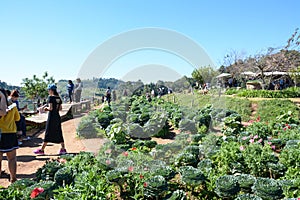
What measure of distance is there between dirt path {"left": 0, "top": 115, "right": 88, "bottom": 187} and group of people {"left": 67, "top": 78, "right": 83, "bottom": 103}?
3.86m

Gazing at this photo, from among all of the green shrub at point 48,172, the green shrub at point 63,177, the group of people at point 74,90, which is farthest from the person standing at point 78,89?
the green shrub at point 63,177

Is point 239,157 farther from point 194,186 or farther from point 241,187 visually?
point 194,186

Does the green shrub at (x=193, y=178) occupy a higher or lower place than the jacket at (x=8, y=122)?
lower

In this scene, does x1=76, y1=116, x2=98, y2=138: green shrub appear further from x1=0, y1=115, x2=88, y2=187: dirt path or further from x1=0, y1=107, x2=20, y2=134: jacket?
x1=0, y1=107, x2=20, y2=134: jacket

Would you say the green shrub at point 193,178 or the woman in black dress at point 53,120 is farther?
the woman in black dress at point 53,120

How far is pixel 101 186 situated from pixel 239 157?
250cm

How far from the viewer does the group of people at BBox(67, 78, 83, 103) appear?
39.8ft

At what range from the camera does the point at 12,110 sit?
4.04 metres

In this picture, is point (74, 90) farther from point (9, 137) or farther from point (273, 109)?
point (273, 109)

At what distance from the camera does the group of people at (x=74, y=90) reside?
39.8 feet

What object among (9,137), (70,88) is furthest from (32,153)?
(70,88)

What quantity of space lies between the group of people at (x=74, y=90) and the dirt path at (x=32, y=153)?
3.86 m

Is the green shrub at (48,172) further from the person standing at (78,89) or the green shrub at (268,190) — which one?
the person standing at (78,89)

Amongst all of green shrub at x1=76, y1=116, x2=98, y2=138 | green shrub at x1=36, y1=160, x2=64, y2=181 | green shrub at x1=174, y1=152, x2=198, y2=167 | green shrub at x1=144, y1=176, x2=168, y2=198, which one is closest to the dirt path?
green shrub at x1=76, y1=116, x2=98, y2=138
